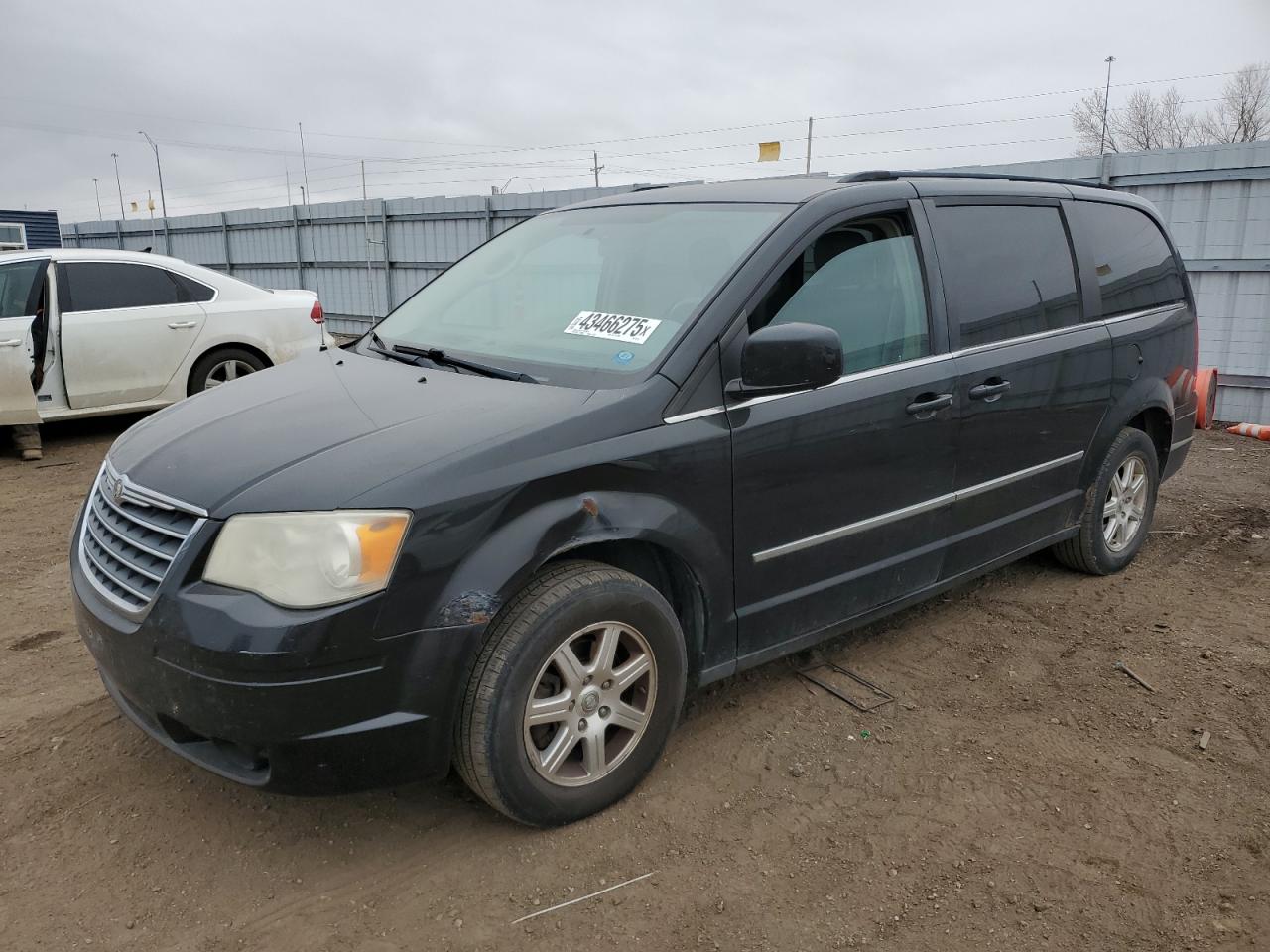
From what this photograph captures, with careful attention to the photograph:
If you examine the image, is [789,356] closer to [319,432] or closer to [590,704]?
[590,704]

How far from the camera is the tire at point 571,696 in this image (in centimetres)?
244

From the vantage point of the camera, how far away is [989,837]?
8.79ft

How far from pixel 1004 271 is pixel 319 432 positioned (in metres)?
2.72

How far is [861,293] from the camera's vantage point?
328 centimetres

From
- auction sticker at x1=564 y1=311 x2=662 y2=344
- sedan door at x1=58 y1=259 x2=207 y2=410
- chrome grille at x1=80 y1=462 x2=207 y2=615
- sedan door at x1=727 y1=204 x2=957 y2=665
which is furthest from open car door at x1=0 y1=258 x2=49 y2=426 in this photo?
sedan door at x1=727 y1=204 x2=957 y2=665

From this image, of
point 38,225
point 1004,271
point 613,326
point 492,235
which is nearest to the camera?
point 613,326

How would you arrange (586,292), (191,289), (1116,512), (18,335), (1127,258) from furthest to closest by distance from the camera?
(191,289) < (18,335) < (1116,512) < (1127,258) < (586,292)

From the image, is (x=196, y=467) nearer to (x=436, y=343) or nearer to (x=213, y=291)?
(x=436, y=343)

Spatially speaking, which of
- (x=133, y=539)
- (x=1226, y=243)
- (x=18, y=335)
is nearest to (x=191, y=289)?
(x=18, y=335)

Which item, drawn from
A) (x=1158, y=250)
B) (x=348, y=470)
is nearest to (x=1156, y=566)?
(x=1158, y=250)

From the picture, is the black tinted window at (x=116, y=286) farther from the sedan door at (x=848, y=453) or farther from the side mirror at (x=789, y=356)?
the side mirror at (x=789, y=356)

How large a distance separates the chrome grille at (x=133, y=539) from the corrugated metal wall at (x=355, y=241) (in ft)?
30.7

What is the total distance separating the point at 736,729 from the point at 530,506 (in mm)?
1252

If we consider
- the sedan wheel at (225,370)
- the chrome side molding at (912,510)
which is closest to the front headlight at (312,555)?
the chrome side molding at (912,510)
